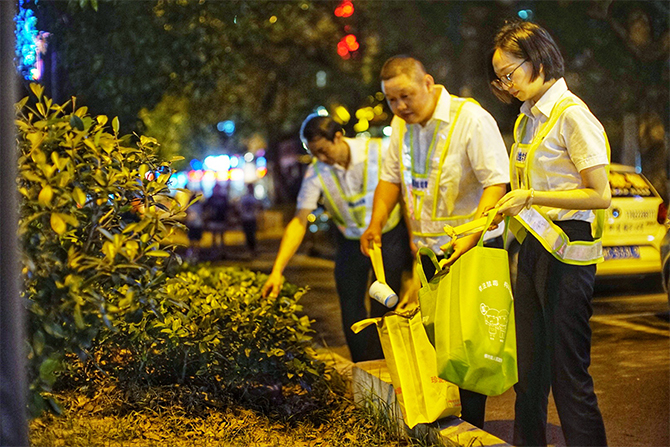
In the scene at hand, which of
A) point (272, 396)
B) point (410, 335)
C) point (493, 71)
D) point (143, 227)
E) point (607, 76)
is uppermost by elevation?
point (607, 76)

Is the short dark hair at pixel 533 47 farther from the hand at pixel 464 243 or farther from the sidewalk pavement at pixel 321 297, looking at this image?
the sidewalk pavement at pixel 321 297

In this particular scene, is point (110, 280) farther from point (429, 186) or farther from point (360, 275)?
point (360, 275)

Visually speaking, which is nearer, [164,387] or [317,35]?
[164,387]

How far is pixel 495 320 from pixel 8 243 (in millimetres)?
1799

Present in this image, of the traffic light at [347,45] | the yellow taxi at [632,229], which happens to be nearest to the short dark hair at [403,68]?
the yellow taxi at [632,229]

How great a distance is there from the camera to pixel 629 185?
347 inches

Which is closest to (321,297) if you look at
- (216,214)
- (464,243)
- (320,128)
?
(320,128)

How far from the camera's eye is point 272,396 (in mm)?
4641

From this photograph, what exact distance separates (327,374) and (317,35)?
31.3 feet

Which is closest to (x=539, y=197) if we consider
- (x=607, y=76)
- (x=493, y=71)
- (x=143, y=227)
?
(x=493, y=71)

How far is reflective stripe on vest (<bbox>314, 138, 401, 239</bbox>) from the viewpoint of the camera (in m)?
5.65

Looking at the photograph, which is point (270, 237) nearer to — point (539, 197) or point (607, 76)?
point (607, 76)

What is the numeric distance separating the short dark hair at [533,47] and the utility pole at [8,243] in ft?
6.46

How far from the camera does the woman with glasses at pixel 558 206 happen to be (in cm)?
328
